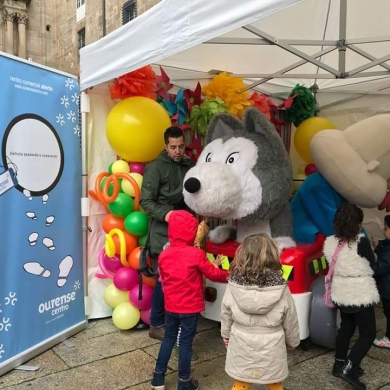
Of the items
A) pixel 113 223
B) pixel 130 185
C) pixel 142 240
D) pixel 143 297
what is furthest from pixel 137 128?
pixel 143 297

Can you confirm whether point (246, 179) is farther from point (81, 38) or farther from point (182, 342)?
point (81, 38)

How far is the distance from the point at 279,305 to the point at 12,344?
2.01 metres

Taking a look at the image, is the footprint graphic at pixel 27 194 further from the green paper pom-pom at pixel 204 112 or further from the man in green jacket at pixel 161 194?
the green paper pom-pom at pixel 204 112

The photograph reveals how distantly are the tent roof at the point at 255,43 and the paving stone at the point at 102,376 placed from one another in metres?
2.15

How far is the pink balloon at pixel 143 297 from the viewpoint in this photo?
367 centimetres

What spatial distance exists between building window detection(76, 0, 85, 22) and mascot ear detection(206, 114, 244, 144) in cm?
2131

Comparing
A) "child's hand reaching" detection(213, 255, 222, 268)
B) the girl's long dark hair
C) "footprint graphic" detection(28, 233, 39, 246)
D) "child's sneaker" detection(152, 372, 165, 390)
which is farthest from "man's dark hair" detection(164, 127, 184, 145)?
"child's sneaker" detection(152, 372, 165, 390)

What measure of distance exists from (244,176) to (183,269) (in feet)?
2.82

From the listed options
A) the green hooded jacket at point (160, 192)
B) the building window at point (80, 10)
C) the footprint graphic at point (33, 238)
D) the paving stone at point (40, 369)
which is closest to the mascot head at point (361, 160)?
the green hooded jacket at point (160, 192)

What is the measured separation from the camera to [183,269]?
2672 mm

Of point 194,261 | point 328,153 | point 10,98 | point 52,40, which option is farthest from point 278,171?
point 52,40

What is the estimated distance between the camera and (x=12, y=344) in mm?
3094

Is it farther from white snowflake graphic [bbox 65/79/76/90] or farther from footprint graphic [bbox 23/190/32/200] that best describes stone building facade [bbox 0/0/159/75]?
footprint graphic [bbox 23/190/32/200]

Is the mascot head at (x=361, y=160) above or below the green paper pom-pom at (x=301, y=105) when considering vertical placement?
below
